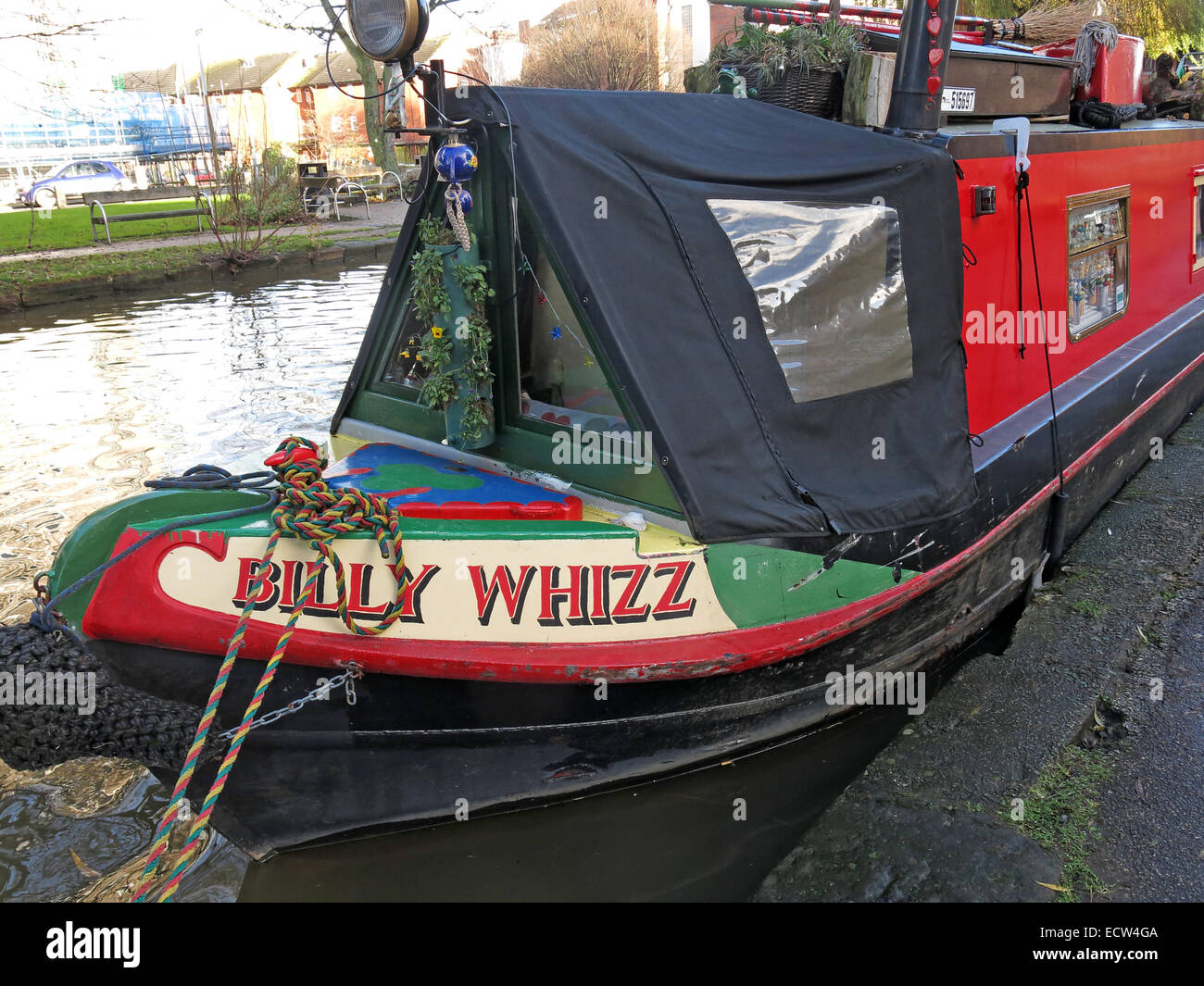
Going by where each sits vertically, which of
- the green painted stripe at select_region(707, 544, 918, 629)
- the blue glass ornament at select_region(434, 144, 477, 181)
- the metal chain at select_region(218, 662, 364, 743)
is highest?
the blue glass ornament at select_region(434, 144, 477, 181)

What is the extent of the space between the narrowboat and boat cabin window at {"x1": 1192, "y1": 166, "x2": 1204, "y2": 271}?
4207 millimetres

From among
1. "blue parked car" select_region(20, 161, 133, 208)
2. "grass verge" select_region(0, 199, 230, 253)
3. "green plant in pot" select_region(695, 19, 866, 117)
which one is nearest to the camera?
"green plant in pot" select_region(695, 19, 866, 117)

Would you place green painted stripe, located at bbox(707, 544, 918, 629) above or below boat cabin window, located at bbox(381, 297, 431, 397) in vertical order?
below

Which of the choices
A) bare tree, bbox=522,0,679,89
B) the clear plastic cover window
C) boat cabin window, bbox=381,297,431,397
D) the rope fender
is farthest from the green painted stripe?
bare tree, bbox=522,0,679,89

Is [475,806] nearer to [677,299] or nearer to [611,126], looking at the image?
[677,299]

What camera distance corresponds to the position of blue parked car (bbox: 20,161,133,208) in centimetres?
2730

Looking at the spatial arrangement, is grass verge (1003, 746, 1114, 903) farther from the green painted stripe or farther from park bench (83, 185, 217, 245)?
park bench (83, 185, 217, 245)

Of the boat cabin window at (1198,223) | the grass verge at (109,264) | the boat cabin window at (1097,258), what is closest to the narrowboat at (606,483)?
the boat cabin window at (1097,258)

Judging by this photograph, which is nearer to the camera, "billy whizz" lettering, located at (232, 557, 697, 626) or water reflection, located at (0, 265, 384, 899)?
"billy whizz" lettering, located at (232, 557, 697, 626)

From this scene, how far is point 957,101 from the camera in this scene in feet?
15.5

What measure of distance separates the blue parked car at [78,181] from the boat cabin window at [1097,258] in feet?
91.6

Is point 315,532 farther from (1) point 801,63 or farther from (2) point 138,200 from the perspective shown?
(2) point 138,200

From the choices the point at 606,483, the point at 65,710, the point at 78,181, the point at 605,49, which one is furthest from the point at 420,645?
the point at 605,49

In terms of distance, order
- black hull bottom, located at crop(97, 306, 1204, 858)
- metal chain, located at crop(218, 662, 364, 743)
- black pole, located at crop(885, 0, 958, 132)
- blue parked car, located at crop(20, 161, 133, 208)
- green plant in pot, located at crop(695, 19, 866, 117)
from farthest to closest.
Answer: blue parked car, located at crop(20, 161, 133, 208)
green plant in pot, located at crop(695, 19, 866, 117)
black pole, located at crop(885, 0, 958, 132)
black hull bottom, located at crop(97, 306, 1204, 858)
metal chain, located at crop(218, 662, 364, 743)
